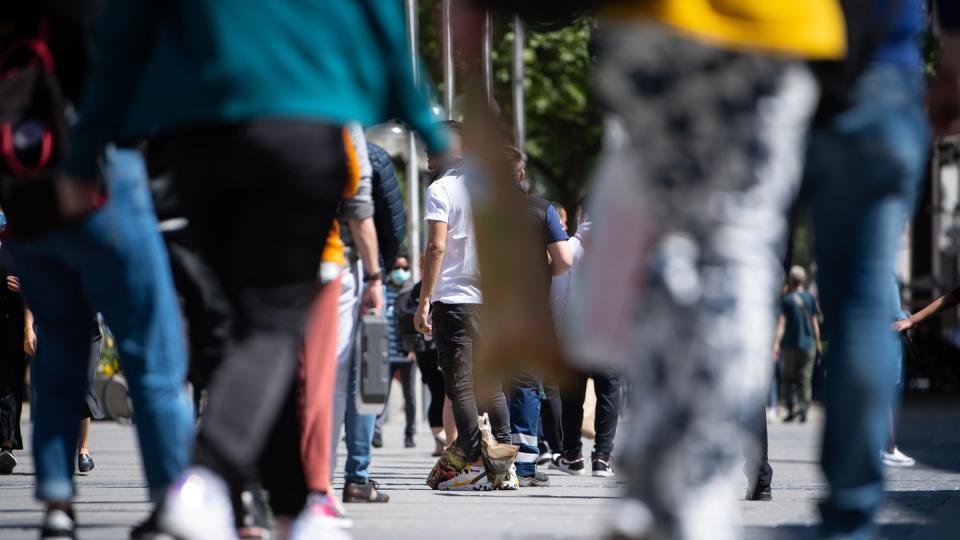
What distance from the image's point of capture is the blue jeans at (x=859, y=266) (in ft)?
15.3

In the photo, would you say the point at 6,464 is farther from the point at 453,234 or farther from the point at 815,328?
the point at 815,328

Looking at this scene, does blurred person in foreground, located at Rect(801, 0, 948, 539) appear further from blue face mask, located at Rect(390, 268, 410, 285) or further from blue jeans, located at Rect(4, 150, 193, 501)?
blue face mask, located at Rect(390, 268, 410, 285)

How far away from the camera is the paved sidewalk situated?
699 centimetres

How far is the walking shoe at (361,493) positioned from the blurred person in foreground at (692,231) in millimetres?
4980

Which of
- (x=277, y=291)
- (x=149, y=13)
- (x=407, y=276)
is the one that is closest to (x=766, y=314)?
(x=277, y=291)

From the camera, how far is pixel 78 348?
19.8ft

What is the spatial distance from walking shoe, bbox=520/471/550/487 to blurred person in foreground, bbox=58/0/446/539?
6146 millimetres

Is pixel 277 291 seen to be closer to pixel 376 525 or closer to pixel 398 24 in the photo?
pixel 398 24

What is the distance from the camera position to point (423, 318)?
11125 mm

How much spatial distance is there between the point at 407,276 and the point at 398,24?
17.0 meters

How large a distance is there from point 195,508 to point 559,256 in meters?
7.61

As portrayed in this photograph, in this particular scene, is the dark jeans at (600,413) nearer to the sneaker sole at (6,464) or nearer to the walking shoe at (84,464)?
the walking shoe at (84,464)

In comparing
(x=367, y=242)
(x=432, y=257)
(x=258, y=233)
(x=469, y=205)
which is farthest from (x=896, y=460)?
(x=258, y=233)

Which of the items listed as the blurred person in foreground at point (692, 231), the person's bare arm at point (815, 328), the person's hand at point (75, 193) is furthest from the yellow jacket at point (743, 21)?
the person's bare arm at point (815, 328)
